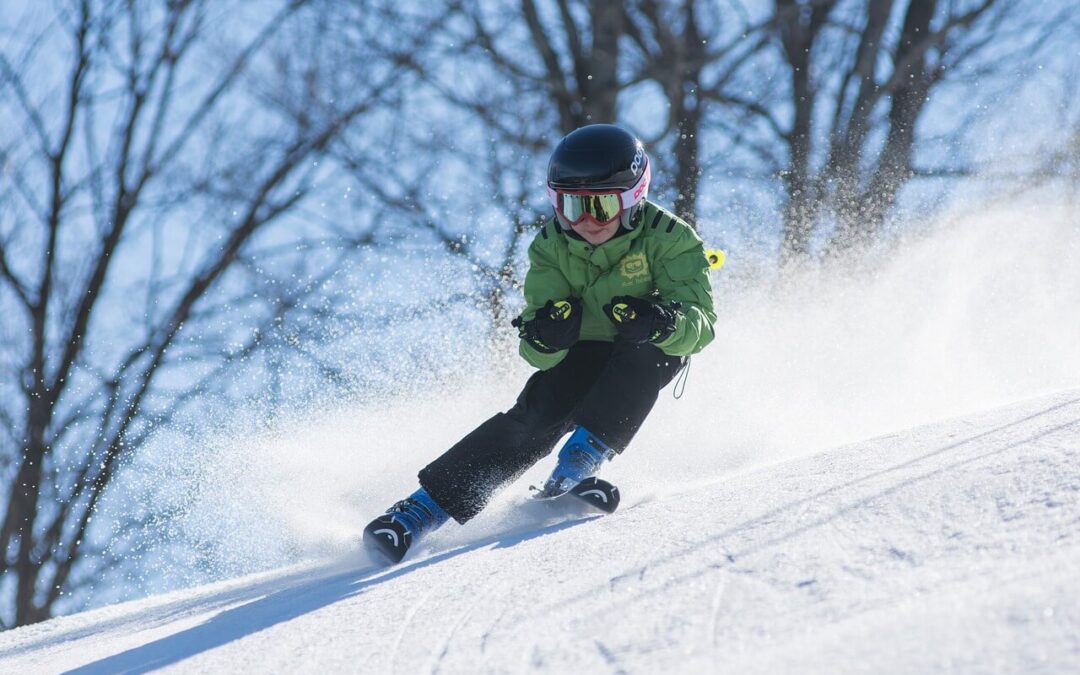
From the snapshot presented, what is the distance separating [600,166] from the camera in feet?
11.7

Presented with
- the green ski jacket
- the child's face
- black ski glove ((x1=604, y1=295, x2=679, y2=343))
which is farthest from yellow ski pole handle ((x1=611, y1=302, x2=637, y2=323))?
the child's face

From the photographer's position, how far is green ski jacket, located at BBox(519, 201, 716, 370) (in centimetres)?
366

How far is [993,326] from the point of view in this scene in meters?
7.67

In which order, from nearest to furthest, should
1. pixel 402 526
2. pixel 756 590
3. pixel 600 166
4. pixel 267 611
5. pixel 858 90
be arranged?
pixel 756 590 → pixel 267 611 → pixel 402 526 → pixel 600 166 → pixel 858 90

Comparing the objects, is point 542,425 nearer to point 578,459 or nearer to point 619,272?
point 578,459

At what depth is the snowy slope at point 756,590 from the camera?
1.46 m

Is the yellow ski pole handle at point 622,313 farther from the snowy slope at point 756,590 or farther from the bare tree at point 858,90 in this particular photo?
the bare tree at point 858,90

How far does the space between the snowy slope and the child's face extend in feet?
3.22

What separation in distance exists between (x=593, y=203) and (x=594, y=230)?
0.10m

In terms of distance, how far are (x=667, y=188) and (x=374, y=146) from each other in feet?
12.8

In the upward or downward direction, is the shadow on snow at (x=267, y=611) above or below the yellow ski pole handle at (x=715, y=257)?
below

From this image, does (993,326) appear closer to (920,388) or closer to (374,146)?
(920,388)

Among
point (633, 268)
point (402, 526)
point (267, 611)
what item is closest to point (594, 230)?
point (633, 268)

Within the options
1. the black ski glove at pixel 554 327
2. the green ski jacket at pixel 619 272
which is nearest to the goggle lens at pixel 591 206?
the green ski jacket at pixel 619 272
